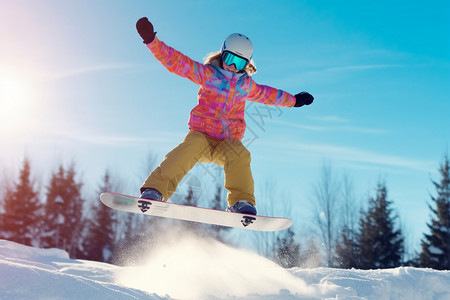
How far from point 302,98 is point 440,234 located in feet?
66.7

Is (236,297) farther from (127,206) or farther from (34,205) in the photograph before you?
(34,205)

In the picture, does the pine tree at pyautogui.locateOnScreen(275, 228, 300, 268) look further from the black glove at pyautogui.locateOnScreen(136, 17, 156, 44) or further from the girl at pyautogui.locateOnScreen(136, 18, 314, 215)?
the black glove at pyautogui.locateOnScreen(136, 17, 156, 44)

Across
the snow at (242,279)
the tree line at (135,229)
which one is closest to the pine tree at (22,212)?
the tree line at (135,229)

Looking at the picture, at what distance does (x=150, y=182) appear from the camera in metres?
4.14

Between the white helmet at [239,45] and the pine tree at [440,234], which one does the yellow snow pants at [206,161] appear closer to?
the white helmet at [239,45]

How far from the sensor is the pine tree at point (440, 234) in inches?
818

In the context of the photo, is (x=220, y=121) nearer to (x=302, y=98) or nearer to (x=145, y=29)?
(x=145, y=29)

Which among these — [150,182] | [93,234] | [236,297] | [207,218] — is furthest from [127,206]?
[93,234]

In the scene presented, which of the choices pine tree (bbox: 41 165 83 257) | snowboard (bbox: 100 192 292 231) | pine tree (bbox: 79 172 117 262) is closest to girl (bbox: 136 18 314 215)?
snowboard (bbox: 100 192 292 231)

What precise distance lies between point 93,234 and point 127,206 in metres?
23.2

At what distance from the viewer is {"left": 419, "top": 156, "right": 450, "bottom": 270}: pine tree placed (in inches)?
818

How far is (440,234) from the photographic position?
21609 mm

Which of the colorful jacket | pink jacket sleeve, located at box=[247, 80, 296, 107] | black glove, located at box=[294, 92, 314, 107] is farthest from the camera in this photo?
black glove, located at box=[294, 92, 314, 107]

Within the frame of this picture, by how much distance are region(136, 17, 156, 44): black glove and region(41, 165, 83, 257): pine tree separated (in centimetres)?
2558
